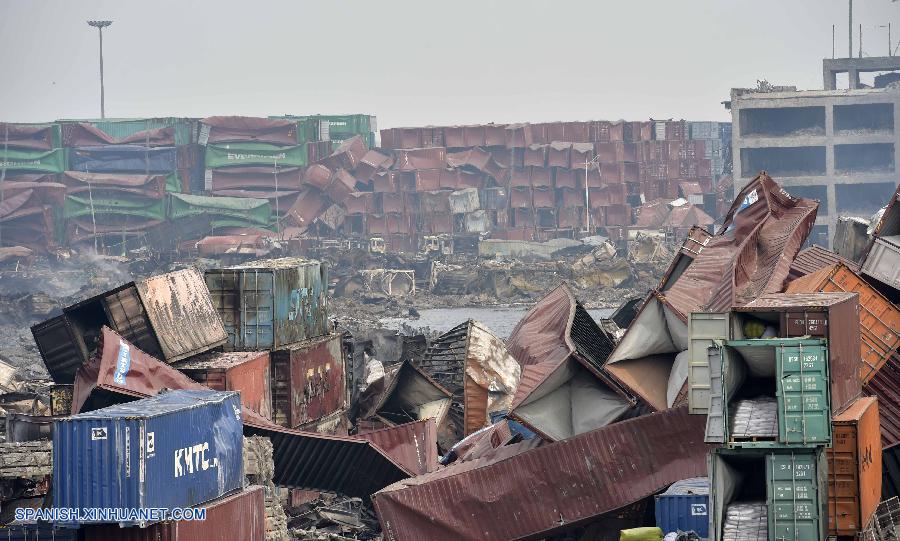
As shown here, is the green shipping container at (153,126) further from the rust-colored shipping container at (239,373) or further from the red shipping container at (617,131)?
the rust-colored shipping container at (239,373)

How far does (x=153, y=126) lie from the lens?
424 ft

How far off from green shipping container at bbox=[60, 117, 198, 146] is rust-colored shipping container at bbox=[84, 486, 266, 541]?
10890 centimetres

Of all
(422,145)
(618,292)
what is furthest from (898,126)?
(422,145)

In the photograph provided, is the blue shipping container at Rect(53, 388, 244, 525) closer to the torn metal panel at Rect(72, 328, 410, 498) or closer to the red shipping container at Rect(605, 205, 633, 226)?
the torn metal panel at Rect(72, 328, 410, 498)

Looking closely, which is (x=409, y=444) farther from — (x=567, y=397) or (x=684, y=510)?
(x=684, y=510)

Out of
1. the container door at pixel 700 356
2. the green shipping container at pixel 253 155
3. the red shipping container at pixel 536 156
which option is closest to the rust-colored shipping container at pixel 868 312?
the container door at pixel 700 356

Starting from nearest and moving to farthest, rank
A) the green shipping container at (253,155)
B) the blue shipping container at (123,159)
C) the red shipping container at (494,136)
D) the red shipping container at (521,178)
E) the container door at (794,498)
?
the container door at (794,498) → the green shipping container at (253,155) → the blue shipping container at (123,159) → the red shipping container at (521,178) → the red shipping container at (494,136)

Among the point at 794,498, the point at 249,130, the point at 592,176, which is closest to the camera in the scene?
the point at 794,498

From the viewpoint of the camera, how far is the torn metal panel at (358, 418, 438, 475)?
91.0 ft

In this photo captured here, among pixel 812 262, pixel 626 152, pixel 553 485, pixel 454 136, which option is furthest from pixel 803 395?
pixel 454 136

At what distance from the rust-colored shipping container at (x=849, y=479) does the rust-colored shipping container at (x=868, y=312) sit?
14.7 ft

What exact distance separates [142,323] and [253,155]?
320ft

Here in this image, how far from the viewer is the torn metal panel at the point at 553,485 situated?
22.5 metres

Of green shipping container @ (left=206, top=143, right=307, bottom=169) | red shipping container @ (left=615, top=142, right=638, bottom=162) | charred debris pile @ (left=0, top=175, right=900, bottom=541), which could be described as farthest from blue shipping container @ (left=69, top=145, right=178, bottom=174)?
charred debris pile @ (left=0, top=175, right=900, bottom=541)
